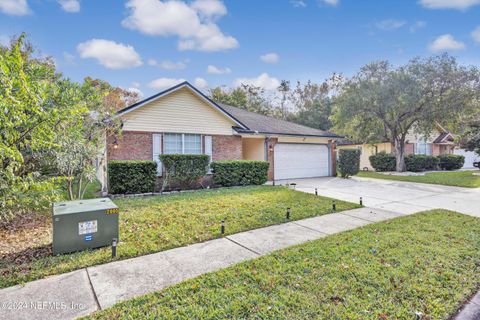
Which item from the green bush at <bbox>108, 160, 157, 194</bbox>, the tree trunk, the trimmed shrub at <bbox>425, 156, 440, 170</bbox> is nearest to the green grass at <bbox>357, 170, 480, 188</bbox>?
the tree trunk

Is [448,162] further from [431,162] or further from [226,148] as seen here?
[226,148]

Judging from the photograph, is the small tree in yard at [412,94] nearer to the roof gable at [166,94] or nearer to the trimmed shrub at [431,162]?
the trimmed shrub at [431,162]

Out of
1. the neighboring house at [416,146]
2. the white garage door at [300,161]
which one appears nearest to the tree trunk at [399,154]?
the neighboring house at [416,146]

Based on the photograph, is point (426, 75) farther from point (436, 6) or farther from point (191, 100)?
point (191, 100)

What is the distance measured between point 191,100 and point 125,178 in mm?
5058

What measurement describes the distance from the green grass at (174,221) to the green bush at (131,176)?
4.69ft

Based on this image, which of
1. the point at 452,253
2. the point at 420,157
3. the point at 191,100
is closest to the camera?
the point at 452,253

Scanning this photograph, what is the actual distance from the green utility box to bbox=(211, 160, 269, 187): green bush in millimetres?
7178

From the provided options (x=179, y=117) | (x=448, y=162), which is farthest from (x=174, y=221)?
(x=448, y=162)

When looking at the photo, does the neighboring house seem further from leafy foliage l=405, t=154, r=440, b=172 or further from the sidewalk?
the sidewalk

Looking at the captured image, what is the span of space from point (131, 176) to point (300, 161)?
10.4 metres

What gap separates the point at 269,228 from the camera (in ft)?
18.5

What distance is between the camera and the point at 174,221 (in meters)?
6.03

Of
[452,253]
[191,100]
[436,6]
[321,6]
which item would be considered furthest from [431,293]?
[436,6]
